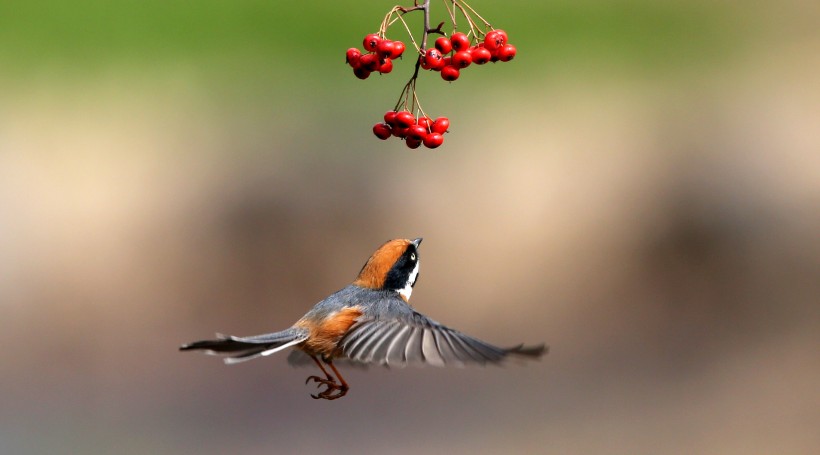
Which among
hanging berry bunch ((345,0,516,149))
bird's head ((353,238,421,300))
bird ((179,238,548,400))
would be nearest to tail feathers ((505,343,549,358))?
bird ((179,238,548,400))

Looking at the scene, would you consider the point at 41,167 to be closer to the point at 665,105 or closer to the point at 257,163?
the point at 257,163

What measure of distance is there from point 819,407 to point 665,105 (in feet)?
11.4

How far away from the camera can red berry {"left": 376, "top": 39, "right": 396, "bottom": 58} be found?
2.97 m

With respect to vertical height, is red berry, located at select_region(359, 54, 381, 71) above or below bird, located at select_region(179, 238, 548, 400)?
above

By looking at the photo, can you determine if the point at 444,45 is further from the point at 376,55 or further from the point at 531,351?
the point at 531,351

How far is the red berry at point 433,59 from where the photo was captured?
293 cm

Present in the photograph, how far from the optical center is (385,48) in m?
2.98

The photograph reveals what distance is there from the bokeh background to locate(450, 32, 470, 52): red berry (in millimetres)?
5108

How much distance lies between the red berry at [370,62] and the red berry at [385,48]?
0.03 metres

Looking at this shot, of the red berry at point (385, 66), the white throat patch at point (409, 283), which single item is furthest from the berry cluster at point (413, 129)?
the white throat patch at point (409, 283)

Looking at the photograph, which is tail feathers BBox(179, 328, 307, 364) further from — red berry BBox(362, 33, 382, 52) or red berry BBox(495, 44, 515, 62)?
red berry BBox(495, 44, 515, 62)

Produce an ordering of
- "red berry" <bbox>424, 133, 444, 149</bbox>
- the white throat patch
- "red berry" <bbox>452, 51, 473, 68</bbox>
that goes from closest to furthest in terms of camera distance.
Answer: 1. "red berry" <bbox>452, 51, 473, 68</bbox>
2. "red berry" <bbox>424, 133, 444, 149</bbox>
3. the white throat patch

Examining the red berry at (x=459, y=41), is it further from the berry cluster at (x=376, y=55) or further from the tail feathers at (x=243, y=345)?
the tail feathers at (x=243, y=345)

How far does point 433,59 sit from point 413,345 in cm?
92
